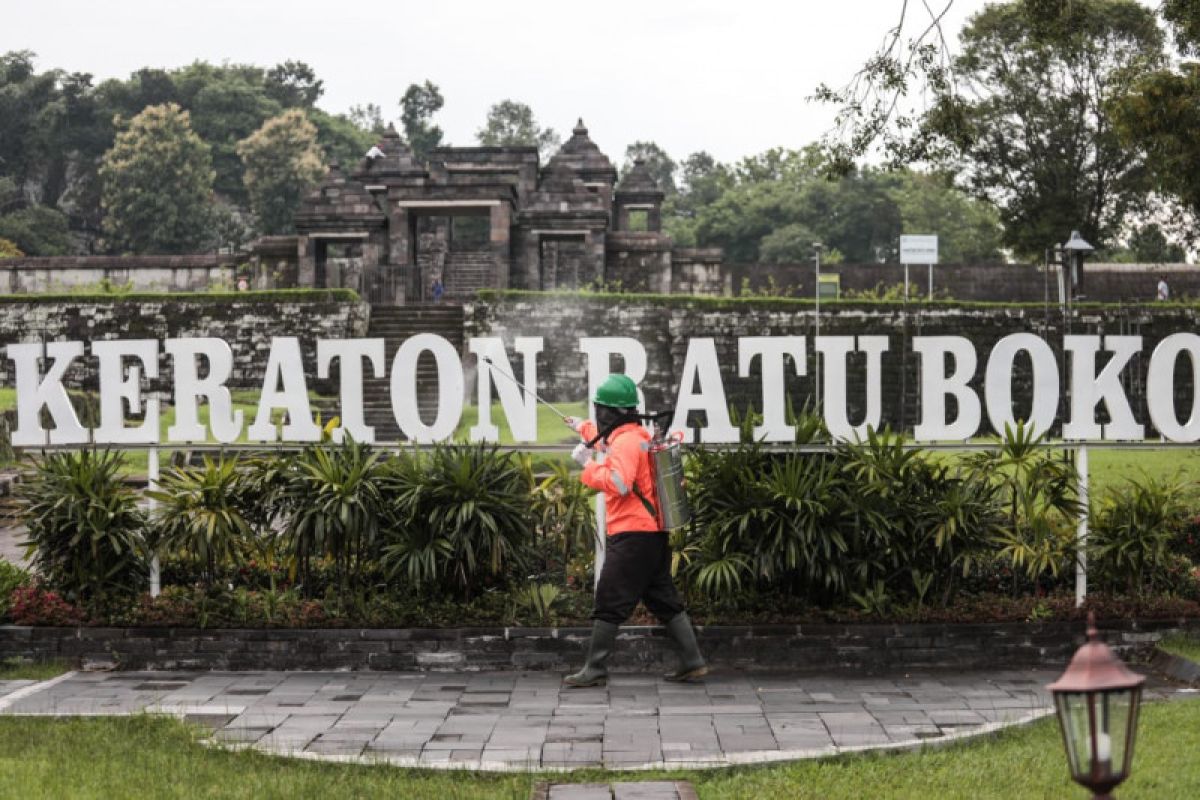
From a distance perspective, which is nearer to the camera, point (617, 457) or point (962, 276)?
point (617, 457)

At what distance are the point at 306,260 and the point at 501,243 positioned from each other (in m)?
4.02

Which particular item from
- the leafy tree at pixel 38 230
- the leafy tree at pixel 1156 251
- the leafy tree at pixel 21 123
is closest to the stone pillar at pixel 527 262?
the leafy tree at pixel 1156 251

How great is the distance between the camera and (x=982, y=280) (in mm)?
28719

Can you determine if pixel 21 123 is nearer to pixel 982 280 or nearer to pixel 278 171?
pixel 278 171

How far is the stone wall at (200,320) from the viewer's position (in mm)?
24781

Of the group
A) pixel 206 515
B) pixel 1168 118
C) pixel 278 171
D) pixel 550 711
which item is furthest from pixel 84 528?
pixel 278 171

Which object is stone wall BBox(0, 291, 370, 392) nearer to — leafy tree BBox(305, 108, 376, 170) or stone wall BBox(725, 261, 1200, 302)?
stone wall BBox(725, 261, 1200, 302)

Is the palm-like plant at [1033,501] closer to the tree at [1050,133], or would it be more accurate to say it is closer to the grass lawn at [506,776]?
the grass lawn at [506,776]

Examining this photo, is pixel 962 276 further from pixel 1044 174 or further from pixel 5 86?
pixel 5 86

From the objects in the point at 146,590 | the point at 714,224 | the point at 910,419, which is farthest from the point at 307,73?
the point at 146,590

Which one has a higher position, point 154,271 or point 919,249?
point 154,271

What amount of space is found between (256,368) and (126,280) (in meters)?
6.70

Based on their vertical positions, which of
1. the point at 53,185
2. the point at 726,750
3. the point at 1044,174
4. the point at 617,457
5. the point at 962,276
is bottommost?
the point at 726,750

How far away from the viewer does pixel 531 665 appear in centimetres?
824
